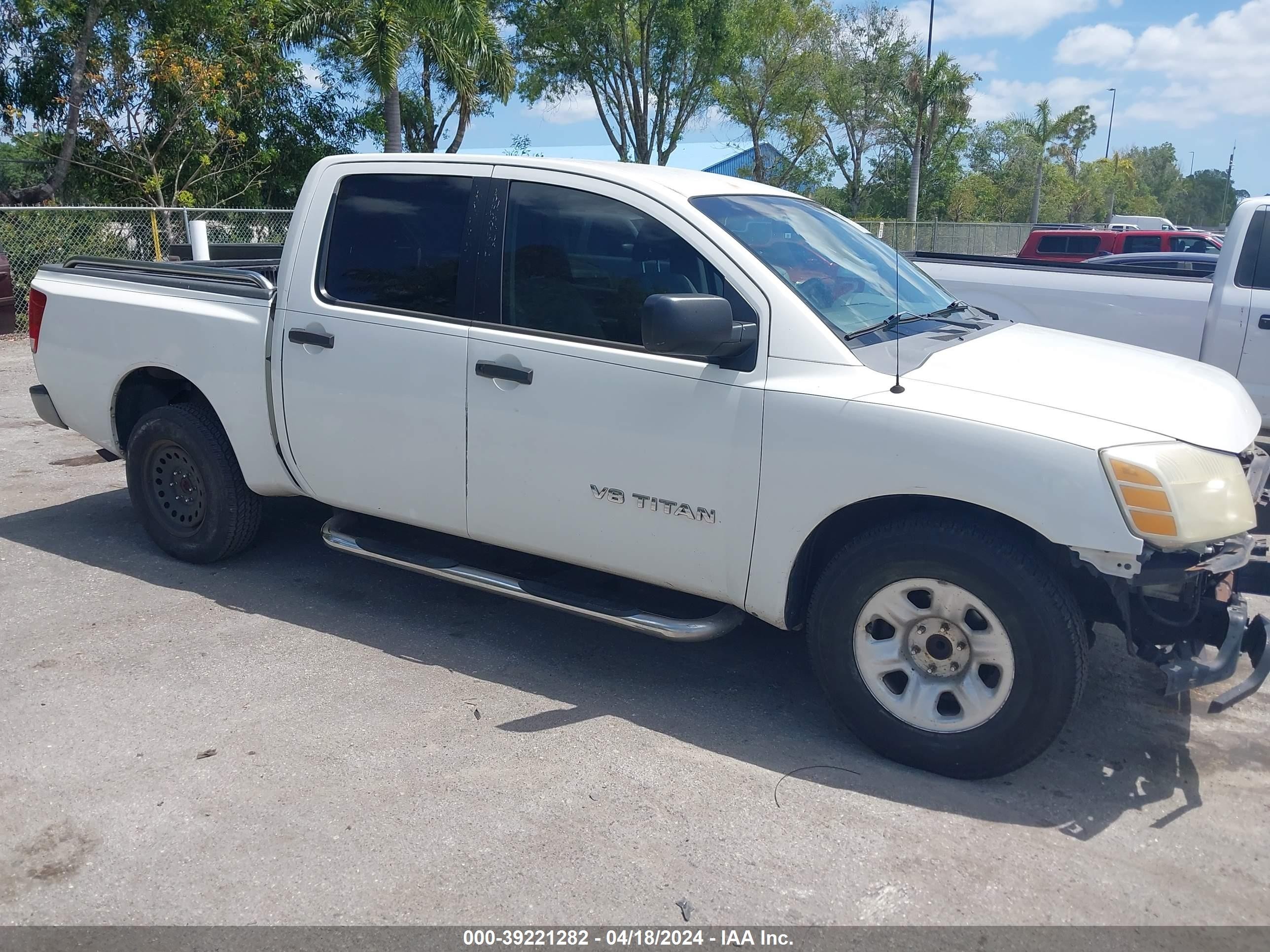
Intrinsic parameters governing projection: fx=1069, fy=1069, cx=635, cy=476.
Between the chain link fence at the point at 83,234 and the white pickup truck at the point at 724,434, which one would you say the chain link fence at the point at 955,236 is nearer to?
the chain link fence at the point at 83,234

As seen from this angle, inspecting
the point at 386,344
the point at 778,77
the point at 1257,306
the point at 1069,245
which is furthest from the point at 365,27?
the point at 778,77

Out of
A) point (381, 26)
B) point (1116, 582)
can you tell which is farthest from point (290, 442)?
point (381, 26)

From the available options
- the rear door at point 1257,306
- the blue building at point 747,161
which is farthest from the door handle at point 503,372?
the blue building at point 747,161

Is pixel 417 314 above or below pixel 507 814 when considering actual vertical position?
above

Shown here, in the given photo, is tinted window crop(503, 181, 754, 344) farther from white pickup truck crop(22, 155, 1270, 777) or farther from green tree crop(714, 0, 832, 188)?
green tree crop(714, 0, 832, 188)

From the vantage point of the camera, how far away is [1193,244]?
18297 millimetres

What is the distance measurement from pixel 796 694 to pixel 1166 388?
177cm

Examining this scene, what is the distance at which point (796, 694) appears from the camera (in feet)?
14.0

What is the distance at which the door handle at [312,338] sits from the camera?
15.1 ft

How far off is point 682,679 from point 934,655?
1.18 meters

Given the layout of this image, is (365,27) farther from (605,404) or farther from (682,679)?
(682,679)

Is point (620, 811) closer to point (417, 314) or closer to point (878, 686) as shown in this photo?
point (878, 686)

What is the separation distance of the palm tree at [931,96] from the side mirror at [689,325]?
128ft

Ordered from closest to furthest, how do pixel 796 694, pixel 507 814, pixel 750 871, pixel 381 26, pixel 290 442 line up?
1. pixel 750 871
2. pixel 507 814
3. pixel 796 694
4. pixel 290 442
5. pixel 381 26
